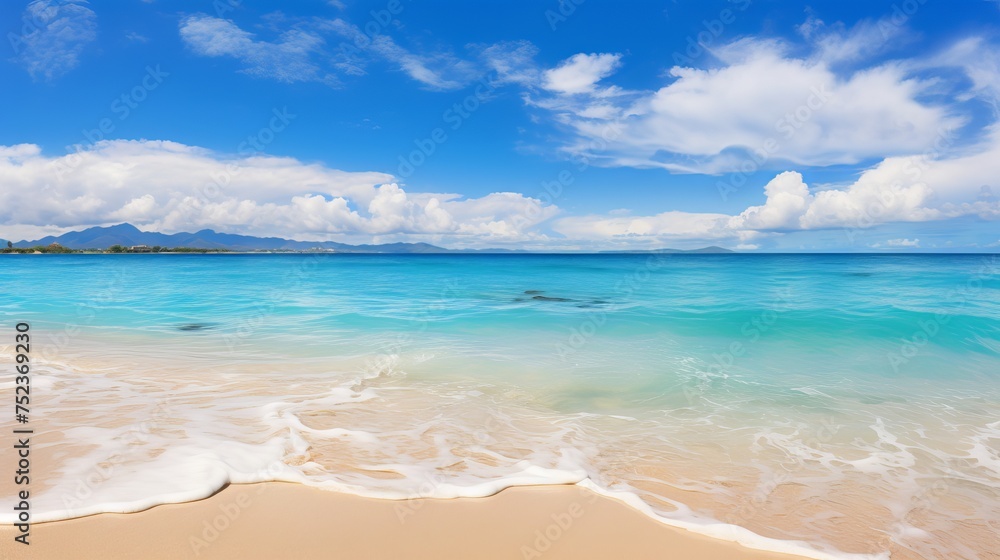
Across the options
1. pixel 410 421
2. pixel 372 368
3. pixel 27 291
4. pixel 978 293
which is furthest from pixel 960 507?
pixel 27 291

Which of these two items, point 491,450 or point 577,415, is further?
point 577,415

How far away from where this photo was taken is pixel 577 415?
7816mm

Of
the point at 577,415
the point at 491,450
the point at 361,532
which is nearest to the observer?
the point at 361,532

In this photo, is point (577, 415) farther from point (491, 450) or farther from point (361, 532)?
point (361, 532)

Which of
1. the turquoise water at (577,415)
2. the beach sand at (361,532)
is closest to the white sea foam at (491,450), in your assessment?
the turquoise water at (577,415)

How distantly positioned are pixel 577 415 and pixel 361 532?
4.46 m

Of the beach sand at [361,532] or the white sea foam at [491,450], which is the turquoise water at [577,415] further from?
the beach sand at [361,532]

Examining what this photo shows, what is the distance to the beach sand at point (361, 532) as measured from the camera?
3.78 m

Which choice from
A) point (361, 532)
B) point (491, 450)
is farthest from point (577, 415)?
point (361, 532)

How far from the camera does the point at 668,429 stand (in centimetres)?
720

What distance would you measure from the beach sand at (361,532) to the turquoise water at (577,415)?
0.77 ft

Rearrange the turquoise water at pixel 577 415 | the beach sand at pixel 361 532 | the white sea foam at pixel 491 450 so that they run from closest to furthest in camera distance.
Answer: the beach sand at pixel 361 532 → the white sea foam at pixel 491 450 → the turquoise water at pixel 577 415

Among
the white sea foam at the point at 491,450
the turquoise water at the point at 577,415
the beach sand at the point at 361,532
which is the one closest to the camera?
the beach sand at the point at 361,532

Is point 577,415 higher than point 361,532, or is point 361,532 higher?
point 361,532
